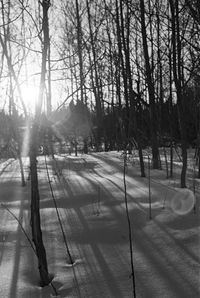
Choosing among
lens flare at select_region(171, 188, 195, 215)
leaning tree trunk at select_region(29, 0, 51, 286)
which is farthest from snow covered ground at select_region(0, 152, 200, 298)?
leaning tree trunk at select_region(29, 0, 51, 286)

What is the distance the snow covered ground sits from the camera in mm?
1979

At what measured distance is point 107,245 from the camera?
Answer: 263 cm

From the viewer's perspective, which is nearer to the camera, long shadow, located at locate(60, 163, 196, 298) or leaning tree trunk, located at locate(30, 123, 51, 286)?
long shadow, located at locate(60, 163, 196, 298)

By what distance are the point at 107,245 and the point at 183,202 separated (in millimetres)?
1431

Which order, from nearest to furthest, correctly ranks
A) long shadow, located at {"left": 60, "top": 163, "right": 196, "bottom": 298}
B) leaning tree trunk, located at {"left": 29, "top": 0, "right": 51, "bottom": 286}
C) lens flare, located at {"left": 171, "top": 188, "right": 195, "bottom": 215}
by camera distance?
long shadow, located at {"left": 60, "top": 163, "right": 196, "bottom": 298} → leaning tree trunk, located at {"left": 29, "top": 0, "right": 51, "bottom": 286} → lens flare, located at {"left": 171, "top": 188, "right": 195, "bottom": 215}

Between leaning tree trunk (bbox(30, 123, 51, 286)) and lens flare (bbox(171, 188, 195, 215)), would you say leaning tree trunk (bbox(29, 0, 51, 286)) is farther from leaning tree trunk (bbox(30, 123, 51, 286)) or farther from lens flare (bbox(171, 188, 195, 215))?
lens flare (bbox(171, 188, 195, 215))

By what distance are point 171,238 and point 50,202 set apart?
5.89 feet

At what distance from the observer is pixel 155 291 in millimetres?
1887

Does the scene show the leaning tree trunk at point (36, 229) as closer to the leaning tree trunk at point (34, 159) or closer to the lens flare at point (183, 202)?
the leaning tree trunk at point (34, 159)

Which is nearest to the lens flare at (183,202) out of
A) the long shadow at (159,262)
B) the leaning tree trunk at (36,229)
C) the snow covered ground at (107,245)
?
the snow covered ground at (107,245)

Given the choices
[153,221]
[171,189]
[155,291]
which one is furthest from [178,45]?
[155,291]

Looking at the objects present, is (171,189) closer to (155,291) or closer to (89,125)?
(155,291)

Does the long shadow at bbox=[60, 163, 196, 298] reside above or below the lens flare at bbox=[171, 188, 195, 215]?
below

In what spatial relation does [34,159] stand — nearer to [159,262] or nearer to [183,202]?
[159,262]
